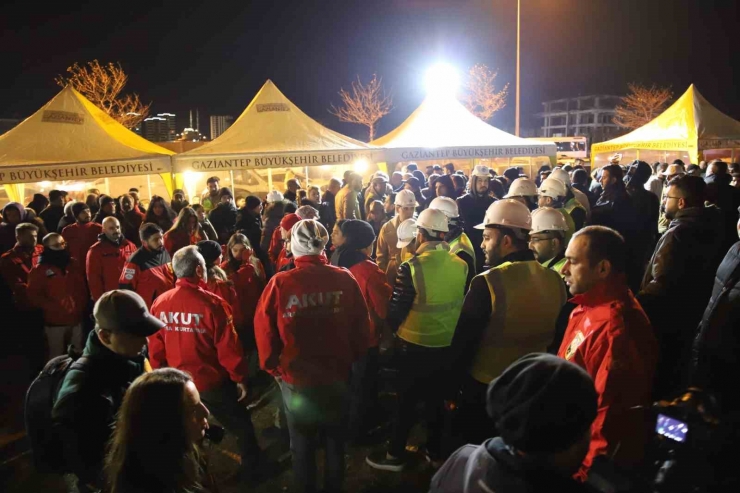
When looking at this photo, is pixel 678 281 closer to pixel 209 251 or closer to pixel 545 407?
pixel 545 407

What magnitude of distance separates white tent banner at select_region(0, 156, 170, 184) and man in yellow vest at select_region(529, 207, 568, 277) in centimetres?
833

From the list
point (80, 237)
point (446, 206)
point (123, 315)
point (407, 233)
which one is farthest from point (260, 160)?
point (123, 315)

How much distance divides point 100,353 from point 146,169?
8.39 m

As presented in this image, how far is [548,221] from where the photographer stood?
12.3ft

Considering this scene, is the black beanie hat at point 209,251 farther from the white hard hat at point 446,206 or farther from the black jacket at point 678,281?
the black jacket at point 678,281

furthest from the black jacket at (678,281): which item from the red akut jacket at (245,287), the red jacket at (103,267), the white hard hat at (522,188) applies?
the red jacket at (103,267)

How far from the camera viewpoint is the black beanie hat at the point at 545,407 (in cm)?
123

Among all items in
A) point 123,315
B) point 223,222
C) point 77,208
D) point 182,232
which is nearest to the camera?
point 123,315

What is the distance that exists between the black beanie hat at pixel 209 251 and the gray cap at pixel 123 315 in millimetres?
1633

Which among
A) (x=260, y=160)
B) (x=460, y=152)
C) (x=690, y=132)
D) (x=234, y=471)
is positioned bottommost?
(x=234, y=471)

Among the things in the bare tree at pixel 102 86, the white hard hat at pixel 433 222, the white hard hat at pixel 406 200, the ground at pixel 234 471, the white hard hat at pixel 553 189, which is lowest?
the ground at pixel 234 471

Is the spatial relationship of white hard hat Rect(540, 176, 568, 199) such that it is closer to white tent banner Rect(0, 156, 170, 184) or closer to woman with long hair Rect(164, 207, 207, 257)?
woman with long hair Rect(164, 207, 207, 257)

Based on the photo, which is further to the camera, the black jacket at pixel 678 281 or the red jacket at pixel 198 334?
the black jacket at pixel 678 281

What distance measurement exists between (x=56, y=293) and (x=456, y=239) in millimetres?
4289
